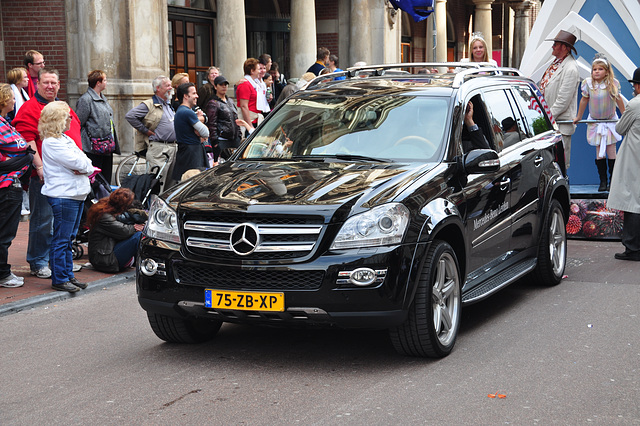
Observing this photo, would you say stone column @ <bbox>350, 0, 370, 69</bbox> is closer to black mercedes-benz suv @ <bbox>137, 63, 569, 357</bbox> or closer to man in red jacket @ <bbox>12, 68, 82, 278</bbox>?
man in red jacket @ <bbox>12, 68, 82, 278</bbox>

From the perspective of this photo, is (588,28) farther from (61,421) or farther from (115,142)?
(61,421)

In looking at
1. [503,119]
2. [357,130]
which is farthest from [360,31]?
[357,130]

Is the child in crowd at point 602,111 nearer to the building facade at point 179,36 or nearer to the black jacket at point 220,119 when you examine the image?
the building facade at point 179,36

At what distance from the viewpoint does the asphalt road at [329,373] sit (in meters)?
4.78

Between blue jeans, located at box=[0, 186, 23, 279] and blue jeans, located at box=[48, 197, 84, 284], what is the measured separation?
0.49 meters

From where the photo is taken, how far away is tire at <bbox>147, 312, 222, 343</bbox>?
612 centimetres

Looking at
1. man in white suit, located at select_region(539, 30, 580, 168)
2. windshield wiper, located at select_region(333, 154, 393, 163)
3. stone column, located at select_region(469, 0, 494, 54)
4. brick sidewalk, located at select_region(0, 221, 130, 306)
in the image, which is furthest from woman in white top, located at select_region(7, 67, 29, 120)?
stone column, located at select_region(469, 0, 494, 54)

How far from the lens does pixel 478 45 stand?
12969 mm

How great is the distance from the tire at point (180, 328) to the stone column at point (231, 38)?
13.8 meters

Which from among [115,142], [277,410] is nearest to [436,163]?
[277,410]

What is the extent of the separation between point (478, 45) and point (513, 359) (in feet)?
26.3

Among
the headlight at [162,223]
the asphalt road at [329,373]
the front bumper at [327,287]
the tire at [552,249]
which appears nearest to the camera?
the asphalt road at [329,373]

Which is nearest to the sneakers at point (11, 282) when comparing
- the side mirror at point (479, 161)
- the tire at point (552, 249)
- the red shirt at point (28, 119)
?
the red shirt at point (28, 119)

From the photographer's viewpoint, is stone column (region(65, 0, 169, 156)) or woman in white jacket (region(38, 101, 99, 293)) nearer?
woman in white jacket (region(38, 101, 99, 293))
